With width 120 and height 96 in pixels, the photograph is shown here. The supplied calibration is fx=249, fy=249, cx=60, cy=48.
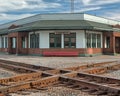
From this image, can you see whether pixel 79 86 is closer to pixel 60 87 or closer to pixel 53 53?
pixel 60 87

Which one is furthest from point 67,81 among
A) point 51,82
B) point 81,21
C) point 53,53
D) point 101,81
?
point 81,21

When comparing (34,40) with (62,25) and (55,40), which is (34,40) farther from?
(62,25)

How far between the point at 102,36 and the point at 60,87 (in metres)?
26.0

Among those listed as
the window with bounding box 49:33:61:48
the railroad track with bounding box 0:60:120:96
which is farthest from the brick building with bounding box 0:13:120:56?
the railroad track with bounding box 0:60:120:96

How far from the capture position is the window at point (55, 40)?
30359mm

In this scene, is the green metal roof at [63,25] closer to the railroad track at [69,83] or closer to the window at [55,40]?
the window at [55,40]

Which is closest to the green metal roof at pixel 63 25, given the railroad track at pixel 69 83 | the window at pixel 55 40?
the window at pixel 55 40

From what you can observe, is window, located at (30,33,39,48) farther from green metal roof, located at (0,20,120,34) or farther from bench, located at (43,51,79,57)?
bench, located at (43,51,79,57)

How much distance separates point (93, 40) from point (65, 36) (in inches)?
161

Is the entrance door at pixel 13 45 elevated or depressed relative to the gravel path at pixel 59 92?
elevated

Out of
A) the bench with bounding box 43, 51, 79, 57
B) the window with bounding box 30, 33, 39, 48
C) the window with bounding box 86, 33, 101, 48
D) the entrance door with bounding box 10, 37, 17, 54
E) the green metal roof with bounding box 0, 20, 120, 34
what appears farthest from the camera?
the entrance door with bounding box 10, 37, 17, 54

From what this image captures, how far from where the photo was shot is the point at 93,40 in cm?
3219

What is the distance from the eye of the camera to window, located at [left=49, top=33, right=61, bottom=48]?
3036 cm

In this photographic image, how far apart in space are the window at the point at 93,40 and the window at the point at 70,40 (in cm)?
179
